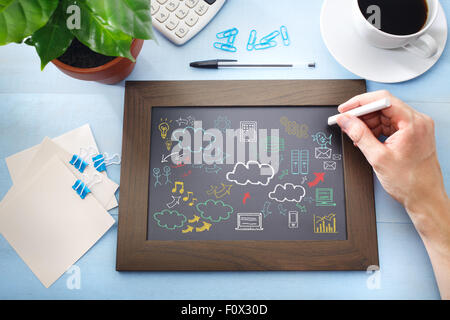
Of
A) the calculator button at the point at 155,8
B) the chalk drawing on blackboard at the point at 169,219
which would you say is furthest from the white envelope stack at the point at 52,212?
the calculator button at the point at 155,8

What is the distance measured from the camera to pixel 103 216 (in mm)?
626

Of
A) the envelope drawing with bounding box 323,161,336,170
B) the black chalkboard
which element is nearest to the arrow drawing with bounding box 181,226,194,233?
the black chalkboard

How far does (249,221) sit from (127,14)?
1.40 ft

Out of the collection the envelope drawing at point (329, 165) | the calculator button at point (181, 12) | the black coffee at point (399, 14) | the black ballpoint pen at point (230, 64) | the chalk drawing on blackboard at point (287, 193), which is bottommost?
the chalk drawing on blackboard at point (287, 193)

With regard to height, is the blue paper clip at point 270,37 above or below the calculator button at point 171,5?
below

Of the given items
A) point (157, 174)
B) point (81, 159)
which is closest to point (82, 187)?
point (81, 159)

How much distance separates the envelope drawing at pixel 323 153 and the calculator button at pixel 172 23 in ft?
1.34

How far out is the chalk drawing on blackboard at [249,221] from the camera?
2.02 feet

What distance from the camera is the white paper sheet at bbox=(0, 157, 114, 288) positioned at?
62 cm

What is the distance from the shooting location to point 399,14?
0.56 metres

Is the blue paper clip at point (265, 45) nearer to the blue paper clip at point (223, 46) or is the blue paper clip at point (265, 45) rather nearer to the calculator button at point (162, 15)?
the blue paper clip at point (223, 46)

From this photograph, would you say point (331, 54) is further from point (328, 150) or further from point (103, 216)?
point (103, 216)

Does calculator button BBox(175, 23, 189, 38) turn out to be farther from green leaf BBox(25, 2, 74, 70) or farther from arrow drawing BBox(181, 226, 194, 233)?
arrow drawing BBox(181, 226, 194, 233)

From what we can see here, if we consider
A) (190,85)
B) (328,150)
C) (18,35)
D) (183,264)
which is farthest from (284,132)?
(18,35)
